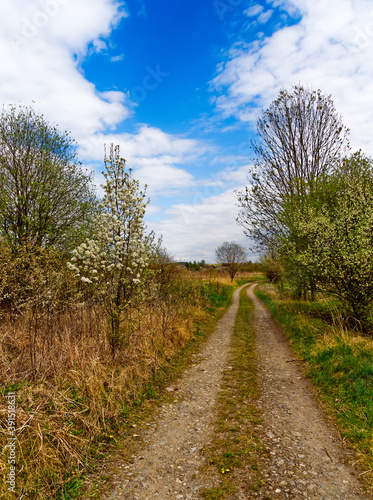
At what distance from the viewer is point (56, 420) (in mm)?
3697

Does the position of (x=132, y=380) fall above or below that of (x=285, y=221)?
below

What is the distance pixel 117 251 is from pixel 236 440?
4.17 m

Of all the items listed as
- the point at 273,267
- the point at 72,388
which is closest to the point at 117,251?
the point at 72,388

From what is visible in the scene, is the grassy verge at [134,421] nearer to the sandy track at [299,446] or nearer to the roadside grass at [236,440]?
the roadside grass at [236,440]

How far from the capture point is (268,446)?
149 inches

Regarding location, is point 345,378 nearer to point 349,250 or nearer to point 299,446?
point 299,446

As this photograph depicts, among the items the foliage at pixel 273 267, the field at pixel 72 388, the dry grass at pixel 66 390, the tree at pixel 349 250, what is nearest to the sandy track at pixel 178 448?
the field at pixel 72 388

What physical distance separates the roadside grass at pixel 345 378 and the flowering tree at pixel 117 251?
4498 mm

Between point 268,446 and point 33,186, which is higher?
point 33,186

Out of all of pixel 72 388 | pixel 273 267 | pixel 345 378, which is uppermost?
pixel 273 267

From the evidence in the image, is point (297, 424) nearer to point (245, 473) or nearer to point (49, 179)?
point (245, 473)

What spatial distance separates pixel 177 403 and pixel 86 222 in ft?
32.9

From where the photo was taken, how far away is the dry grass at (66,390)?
3059 millimetres

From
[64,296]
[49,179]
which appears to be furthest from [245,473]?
[49,179]
